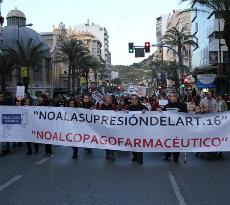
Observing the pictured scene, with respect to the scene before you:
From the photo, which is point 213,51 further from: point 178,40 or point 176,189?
point 176,189

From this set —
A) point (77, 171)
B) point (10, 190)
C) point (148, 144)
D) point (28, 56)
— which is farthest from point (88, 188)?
point (28, 56)

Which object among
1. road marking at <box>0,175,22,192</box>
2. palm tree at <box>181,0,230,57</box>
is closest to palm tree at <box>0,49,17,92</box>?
palm tree at <box>181,0,230,57</box>

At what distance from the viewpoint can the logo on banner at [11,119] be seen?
47.6 ft

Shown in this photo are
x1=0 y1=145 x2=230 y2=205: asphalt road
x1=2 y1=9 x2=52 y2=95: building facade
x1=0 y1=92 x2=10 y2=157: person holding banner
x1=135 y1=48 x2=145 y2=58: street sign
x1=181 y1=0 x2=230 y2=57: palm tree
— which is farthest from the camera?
x1=2 y1=9 x2=52 y2=95: building facade

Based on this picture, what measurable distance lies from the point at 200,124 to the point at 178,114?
22.7 inches

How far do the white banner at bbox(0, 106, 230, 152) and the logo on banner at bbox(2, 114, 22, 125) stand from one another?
252 mm

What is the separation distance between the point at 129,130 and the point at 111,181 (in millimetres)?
2956

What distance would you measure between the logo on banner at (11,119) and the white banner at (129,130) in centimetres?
25

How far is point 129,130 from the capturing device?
13.3m

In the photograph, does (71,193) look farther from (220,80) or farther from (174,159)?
(220,80)

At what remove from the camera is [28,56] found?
210 ft

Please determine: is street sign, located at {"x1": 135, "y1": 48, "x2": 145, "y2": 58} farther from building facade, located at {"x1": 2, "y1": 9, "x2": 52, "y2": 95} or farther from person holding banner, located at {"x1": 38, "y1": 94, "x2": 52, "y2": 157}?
building facade, located at {"x1": 2, "y1": 9, "x2": 52, "y2": 95}

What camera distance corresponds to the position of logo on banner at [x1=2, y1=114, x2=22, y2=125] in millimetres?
14500

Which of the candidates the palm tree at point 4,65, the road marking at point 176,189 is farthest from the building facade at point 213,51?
the road marking at point 176,189
